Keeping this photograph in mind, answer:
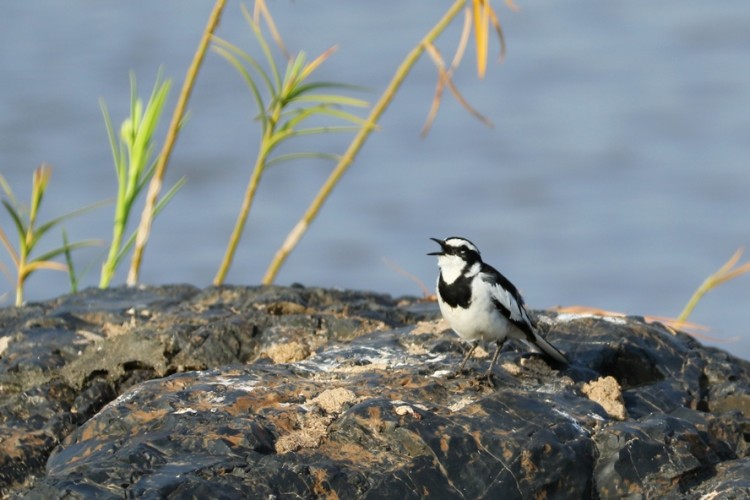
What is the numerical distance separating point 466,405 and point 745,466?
1017 mm

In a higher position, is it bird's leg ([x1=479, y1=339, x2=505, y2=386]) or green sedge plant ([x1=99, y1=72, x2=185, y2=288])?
green sedge plant ([x1=99, y1=72, x2=185, y2=288])

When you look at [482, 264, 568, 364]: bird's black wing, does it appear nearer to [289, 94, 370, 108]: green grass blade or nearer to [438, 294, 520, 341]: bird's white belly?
[438, 294, 520, 341]: bird's white belly

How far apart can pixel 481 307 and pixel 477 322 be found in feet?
0.22

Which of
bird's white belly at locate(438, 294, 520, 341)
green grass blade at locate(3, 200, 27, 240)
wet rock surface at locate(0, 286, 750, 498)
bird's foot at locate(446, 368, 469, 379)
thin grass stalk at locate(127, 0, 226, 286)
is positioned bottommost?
wet rock surface at locate(0, 286, 750, 498)

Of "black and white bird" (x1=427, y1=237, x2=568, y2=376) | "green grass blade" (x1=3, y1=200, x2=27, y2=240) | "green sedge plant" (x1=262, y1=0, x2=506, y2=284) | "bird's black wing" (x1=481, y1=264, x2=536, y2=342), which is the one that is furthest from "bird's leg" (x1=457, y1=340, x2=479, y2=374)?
"green grass blade" (x1=3, y1=200, x2=27, y2=240)

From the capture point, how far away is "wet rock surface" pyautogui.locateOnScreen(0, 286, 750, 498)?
4.33 metres

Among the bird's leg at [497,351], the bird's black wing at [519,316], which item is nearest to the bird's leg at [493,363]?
the bird's leg at [497,351]

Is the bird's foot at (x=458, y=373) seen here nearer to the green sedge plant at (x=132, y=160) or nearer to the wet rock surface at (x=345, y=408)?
the wet rock surface at (x=345, y=408)

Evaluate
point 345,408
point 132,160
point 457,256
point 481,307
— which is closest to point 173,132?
point 132,160

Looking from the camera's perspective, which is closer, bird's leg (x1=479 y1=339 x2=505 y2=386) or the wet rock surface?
the wet rock surface

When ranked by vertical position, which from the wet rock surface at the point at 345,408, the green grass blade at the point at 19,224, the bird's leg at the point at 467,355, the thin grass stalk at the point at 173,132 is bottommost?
the wet rock surface at the point at 345,408

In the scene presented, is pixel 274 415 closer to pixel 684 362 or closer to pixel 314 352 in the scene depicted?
pixel 314 352

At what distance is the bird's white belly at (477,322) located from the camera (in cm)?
550

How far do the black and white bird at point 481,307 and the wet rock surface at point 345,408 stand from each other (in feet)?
0.43
